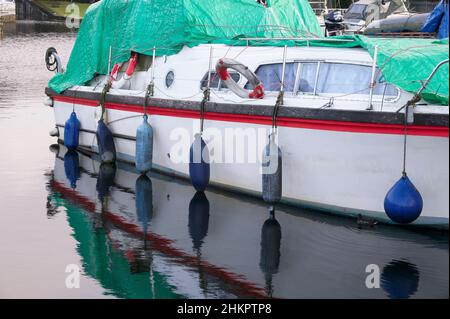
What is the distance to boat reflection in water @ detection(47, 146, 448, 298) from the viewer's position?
10.7 m

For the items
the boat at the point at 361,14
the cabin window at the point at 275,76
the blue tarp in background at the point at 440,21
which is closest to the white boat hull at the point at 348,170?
the cabin window at the point at 275,76

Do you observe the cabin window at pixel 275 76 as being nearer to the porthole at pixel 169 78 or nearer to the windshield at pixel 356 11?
the porthole at pixel 169 78

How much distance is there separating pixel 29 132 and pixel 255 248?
11.8m

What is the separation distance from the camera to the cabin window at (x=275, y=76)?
1417cm

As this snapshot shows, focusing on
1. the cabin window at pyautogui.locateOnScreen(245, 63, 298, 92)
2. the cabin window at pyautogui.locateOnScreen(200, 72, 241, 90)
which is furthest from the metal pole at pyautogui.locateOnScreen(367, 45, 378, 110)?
the cabin window at pyautogui.locateOnScreen(200, 72, 241, 90)

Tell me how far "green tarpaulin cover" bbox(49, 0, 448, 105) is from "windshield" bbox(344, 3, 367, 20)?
874 inches

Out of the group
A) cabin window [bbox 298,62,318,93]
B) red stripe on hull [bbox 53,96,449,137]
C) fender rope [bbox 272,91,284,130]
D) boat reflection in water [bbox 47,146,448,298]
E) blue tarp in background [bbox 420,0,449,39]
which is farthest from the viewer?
blue tarp in background [bbox 420,0,449,39]

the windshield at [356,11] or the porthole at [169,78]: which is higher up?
the windshield at [356,11]

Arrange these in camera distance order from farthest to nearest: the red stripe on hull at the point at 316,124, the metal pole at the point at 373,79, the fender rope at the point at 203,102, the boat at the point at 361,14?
1. the boat at the point at 361,14
2. the fender rope at the point at 203,102
3. the metal pole at the point at 373,79
4. the red stripe on hull at the point at 316,124

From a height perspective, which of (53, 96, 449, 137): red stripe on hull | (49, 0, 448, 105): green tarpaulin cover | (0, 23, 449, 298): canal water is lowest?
(0, 23, 449, 298): canal water

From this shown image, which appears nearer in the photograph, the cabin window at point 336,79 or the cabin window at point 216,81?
the cabin window at point 336,79

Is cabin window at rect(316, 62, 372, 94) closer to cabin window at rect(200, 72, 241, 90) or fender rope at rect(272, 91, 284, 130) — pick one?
fender rope at rect(272, 91, 284, 130)

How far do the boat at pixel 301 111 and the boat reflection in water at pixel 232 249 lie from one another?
49 cm

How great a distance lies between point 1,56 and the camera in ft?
143
